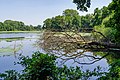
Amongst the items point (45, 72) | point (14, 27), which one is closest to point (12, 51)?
point (45, 72)

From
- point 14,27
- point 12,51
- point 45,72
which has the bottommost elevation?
point 14,27

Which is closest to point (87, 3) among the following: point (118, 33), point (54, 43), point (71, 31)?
point (118, 33)

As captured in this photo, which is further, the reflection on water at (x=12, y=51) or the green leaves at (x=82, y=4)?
the reflection on water at (x=12, y=51)

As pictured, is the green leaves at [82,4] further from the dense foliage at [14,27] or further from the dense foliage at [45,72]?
the dense foliage at [14,27]

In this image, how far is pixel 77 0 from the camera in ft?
37.1

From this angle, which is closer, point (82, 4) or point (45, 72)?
point (45, 72)

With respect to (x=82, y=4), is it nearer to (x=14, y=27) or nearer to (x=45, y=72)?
(x=45, y=72)

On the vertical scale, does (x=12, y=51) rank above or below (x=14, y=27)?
above

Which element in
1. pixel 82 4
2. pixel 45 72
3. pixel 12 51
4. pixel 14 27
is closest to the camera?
pixel 45 72

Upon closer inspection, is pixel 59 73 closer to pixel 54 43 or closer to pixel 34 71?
pixel 34 71

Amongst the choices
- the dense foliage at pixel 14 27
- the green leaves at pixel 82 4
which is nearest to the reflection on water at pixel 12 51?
the green leaves at pixel 82 4

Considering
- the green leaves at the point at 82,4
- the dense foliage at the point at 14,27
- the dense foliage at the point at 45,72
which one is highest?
the green leaves at the point at 82,4

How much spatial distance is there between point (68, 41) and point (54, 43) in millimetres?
512

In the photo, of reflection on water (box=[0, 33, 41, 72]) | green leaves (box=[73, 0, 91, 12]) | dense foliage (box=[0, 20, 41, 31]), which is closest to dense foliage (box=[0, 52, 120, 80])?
reflection on water (box=[0, 33, 41, 72])
